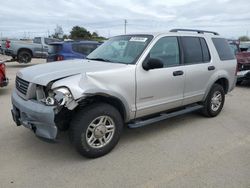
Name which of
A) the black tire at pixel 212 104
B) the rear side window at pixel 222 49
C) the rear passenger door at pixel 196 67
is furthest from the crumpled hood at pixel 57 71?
the rear side window at pixel 222 49

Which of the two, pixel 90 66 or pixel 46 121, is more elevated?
pixel 90 66

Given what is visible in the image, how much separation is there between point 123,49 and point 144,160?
1964mm

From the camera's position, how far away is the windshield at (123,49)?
4.32 meters

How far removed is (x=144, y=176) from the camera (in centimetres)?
329

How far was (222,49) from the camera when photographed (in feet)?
19.2

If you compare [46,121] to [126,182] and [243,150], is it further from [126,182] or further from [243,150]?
[243,150]

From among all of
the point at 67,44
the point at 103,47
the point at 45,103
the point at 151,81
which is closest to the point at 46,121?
the point at 45,103

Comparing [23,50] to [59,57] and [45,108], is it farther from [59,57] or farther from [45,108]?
[45,108]

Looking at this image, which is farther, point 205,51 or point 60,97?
point 205,51

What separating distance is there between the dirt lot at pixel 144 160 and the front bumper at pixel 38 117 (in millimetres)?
205

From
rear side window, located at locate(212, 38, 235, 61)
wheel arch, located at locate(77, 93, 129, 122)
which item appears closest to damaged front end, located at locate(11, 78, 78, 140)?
wheel arch, located at locate(77, 93, 129, 122)

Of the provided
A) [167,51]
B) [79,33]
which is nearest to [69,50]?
[167,51]

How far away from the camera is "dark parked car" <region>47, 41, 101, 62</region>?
9.80 m

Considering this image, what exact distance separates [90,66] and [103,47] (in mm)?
1220
